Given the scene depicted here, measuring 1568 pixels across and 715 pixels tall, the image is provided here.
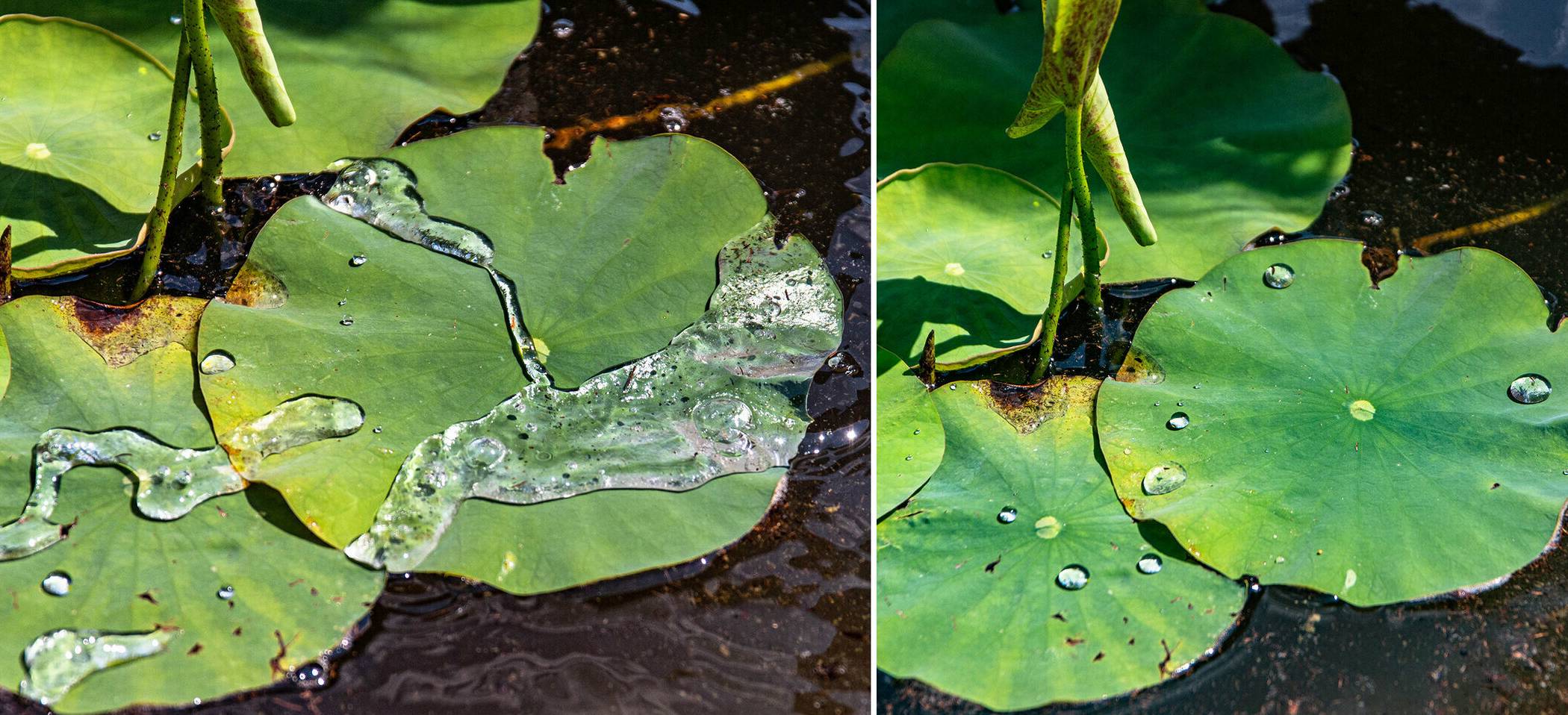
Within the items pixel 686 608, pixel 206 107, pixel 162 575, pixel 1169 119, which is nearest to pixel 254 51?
pixel 206 107

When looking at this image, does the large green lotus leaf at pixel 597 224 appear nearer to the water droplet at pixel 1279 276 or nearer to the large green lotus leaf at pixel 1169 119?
the large green lotus leaf at pixel 1169 119

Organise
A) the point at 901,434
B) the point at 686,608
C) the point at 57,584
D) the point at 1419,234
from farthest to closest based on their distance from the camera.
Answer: the point at 1419,234 < the point at 901,434 < the point at 686,608 < the point at 57,584

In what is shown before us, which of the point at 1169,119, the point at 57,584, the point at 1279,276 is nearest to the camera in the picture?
the point at 57,584

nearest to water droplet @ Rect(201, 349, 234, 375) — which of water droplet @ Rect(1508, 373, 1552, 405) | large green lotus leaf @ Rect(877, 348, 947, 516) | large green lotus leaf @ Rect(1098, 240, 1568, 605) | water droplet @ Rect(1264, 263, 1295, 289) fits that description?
large green lotus leaf @ Rect(877, 348, 947, 516)

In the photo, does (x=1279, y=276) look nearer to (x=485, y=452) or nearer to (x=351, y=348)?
(x=485, y=452)

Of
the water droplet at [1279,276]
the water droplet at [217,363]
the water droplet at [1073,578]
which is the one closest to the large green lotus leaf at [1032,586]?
the water droplet at [1073,578]

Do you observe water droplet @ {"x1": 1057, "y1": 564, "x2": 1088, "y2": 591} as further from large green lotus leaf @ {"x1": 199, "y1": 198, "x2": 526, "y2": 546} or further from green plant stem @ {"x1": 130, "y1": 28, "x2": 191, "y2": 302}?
green plant stem @ {"x1": 130, "y1": 28, "x2": 191, "y2": 302}
